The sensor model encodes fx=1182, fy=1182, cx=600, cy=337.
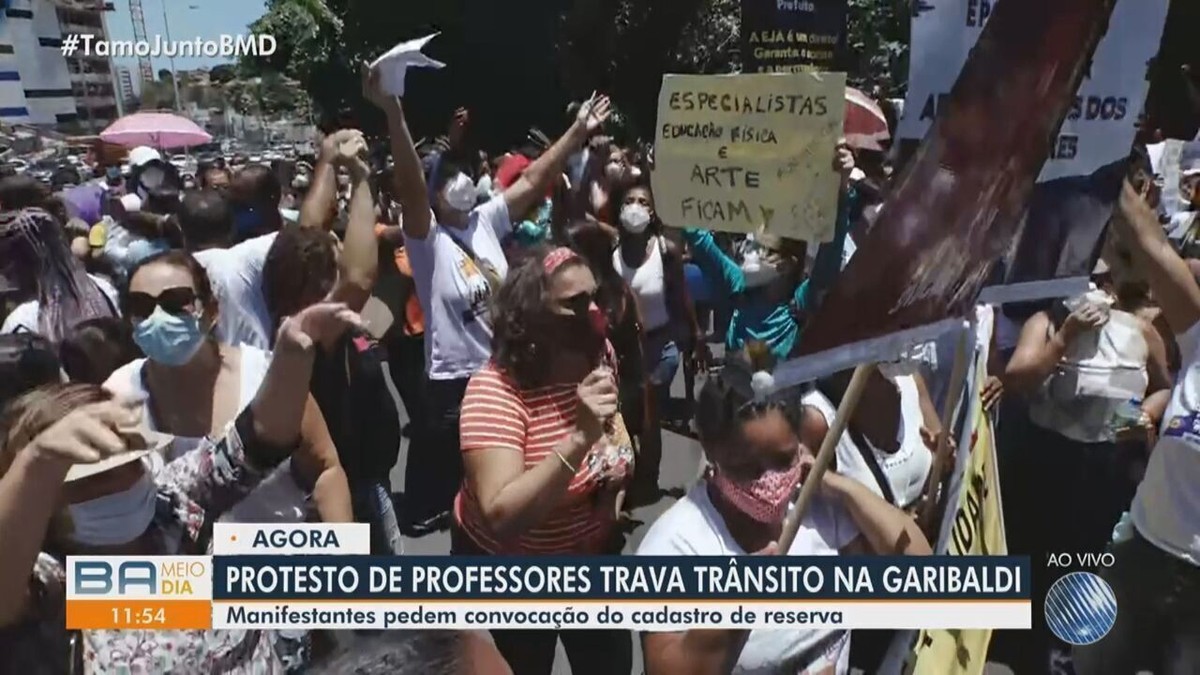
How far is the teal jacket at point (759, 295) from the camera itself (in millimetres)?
2406

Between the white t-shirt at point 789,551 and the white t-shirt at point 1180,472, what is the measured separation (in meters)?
0.75

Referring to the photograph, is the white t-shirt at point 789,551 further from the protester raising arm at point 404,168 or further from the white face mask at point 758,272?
the protester raising arm at point 404,168

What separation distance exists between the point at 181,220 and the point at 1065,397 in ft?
7.41

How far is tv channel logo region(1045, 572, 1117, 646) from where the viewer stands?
8.93ft

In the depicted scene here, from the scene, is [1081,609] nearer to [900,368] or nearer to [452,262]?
[900,368]

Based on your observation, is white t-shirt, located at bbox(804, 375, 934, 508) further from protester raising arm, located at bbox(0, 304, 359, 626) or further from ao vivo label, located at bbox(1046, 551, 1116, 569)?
protester raising arm, located at bbox(0, 304, 359, 626)

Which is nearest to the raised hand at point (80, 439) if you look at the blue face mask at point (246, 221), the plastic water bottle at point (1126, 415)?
the blue face mask at point (246, 221)

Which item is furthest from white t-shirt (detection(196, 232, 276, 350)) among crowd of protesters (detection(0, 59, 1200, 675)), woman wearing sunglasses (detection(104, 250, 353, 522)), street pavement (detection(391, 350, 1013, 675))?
street pavement (detection(391, 350, 1013, 675))

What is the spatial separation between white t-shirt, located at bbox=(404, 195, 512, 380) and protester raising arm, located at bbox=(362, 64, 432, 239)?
50 millimetres

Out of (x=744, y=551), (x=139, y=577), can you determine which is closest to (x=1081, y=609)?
(x=744, y=551)

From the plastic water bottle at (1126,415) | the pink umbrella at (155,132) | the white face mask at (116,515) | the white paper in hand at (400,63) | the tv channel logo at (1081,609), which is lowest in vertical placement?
the tv channel logo at (1081,609)

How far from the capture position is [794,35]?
2.30 meters

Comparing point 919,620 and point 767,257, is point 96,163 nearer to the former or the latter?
point 767,257

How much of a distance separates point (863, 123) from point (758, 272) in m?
0.38
